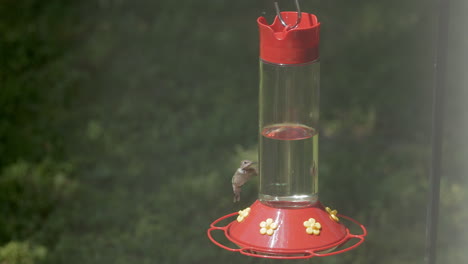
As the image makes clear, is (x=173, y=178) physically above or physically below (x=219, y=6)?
below

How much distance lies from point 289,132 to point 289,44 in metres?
0.31

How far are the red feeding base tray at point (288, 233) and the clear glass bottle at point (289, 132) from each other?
0.06 meters

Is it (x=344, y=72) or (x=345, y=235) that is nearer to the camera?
(x=345, y=235)

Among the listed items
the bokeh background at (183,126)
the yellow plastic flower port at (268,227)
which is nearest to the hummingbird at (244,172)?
the yellow plastic flower port at (268,227)

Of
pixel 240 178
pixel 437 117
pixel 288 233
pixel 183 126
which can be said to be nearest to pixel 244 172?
pixel 240 178

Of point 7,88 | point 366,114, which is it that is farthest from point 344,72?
point 7,88

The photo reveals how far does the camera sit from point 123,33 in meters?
7.01

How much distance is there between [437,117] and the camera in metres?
1.87

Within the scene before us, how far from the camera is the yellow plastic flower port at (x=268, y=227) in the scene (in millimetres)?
2219

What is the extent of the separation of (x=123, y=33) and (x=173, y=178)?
7.38 ft

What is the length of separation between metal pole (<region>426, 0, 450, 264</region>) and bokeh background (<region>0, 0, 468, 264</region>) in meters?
1.83

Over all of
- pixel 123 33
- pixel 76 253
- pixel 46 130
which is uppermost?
pixel 123 33

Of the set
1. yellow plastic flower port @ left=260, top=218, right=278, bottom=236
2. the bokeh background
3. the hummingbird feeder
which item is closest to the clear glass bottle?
the hummingbird feeder

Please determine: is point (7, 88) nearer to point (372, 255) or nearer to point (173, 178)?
point (173, 178)
